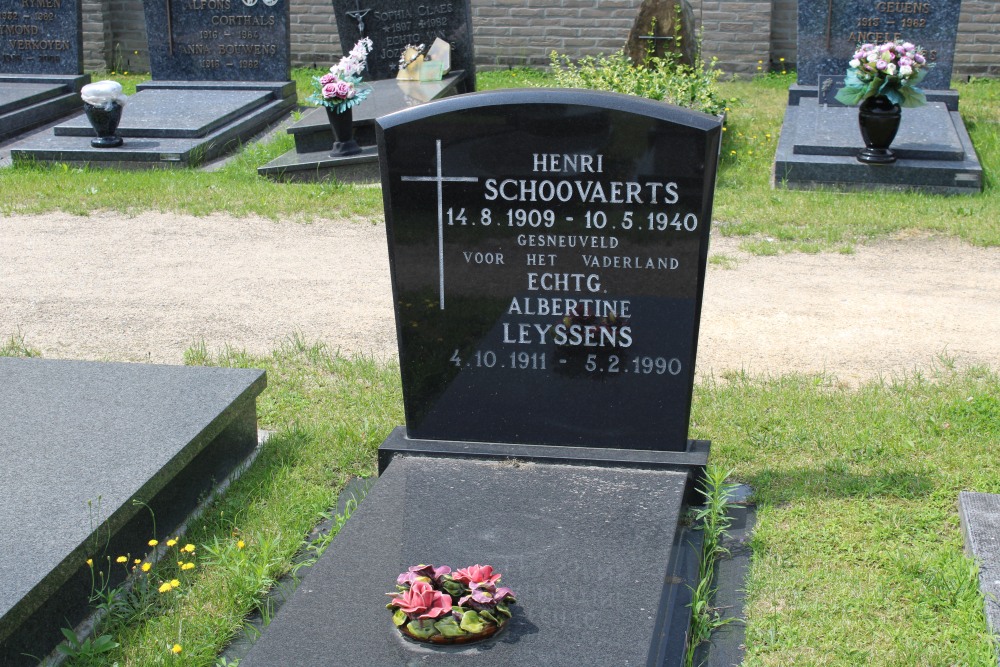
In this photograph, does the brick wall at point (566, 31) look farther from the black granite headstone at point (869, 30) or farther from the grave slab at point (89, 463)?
the grave slab at point (89, 463)

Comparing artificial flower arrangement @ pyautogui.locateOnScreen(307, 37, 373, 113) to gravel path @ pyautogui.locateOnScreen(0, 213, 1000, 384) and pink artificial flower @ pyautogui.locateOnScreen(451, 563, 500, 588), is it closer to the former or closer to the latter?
gravel path @ pyautogui.locateOnScreen(0, 213, 1000, 384)

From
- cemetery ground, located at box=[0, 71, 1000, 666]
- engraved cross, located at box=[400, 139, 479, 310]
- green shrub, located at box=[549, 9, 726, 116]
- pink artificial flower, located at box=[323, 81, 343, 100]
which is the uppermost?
engraved cross, located at box=[400, 139, 479, 310]

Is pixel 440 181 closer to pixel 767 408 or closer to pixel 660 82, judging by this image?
pixel 767 408

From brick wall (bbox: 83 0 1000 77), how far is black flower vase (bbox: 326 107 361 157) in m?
5.49

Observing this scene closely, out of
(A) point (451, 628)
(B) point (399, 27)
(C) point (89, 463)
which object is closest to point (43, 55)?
(B) point (399, 27)

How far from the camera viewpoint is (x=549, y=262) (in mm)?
3717

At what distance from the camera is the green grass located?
7.25 metres

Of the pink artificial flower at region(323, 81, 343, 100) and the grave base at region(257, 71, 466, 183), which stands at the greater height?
the pink artificial flower at region(323, 81, 343, 100)

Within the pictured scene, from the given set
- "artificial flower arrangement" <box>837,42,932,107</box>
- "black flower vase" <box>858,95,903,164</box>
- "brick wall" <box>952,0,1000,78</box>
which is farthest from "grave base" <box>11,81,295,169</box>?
"brick wall" <box>952,0,1000,78</box>

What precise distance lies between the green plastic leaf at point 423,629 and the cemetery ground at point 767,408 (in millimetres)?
703

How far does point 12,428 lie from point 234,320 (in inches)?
87.3

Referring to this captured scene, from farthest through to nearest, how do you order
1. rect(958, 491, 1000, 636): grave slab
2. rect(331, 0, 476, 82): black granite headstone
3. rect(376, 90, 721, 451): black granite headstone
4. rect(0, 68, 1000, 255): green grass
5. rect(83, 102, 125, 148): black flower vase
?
rect(331, 0, 476, 82): black granite headstone < rect(83, 102, 125, 148): black flower vase < rect(0, 68, 1000, 255): green grass < rect(376, 90, 721, 451): black granite headstone < rect(958, 491, 1000, 636): grave slab

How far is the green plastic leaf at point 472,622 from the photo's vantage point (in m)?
2.74

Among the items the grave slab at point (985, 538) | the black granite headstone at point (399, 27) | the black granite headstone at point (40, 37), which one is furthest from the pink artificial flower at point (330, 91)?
the grave slab at point (985, 538)
